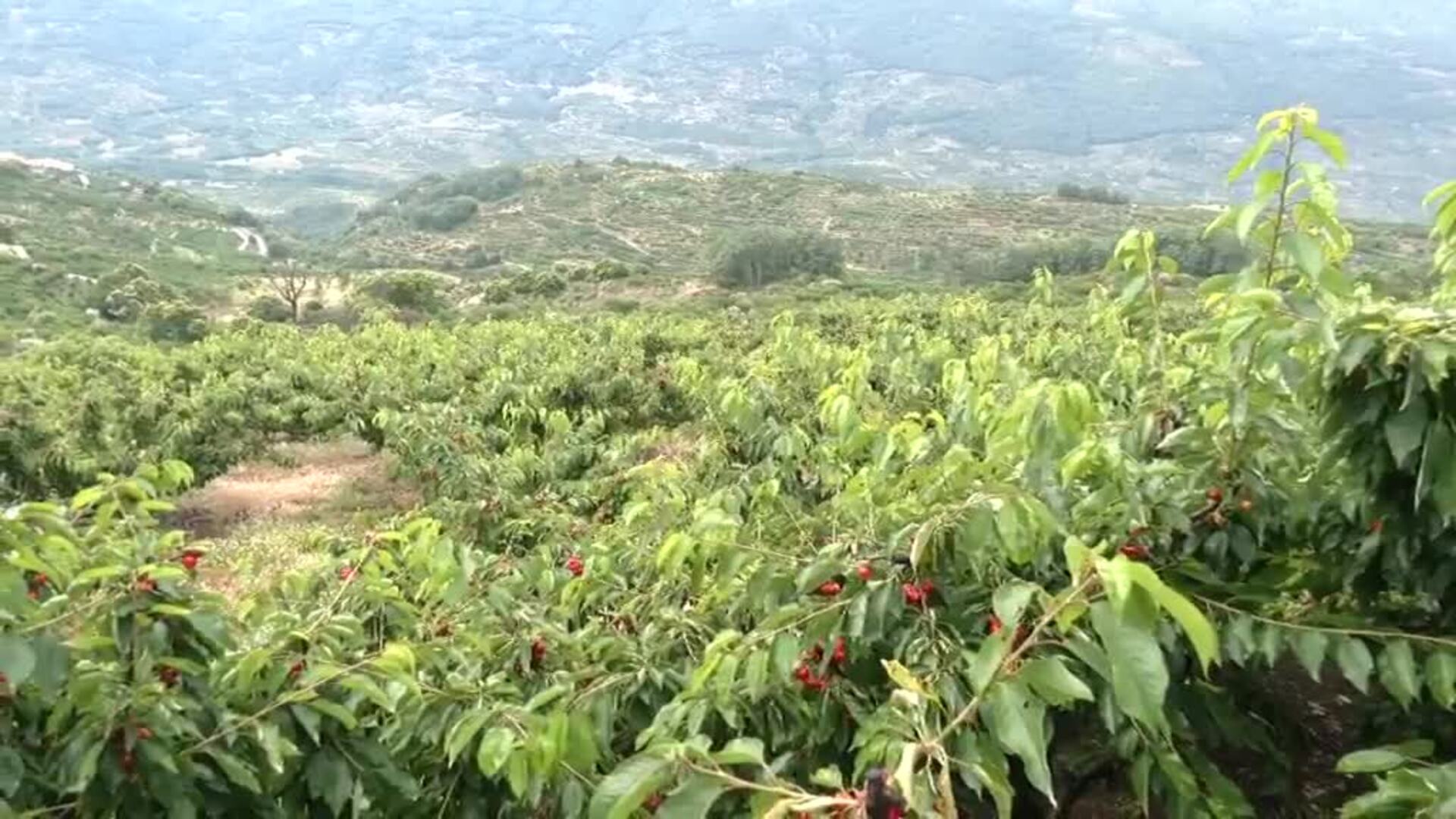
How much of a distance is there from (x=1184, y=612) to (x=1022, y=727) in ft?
1.15

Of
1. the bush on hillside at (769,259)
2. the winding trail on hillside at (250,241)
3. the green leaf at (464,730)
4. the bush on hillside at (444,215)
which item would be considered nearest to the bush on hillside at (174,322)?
the bush on hillside at (769,259)

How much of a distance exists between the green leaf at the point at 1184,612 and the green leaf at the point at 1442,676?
104cm

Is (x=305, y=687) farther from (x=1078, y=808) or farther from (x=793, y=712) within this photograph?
(x=1078, y=808)

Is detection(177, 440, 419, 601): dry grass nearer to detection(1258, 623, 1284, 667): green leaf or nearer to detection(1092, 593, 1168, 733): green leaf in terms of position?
detection(1258, 623, 1284, 667): green leaf

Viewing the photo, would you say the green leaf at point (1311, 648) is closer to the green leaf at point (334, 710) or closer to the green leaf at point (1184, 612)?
the green leaf at point (1184, 612)

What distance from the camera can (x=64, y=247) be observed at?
2680 inches

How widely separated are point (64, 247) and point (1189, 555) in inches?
3081

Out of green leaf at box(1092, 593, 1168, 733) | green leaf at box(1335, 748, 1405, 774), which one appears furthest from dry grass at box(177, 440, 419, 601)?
green leaf at box(1092, 593, 1168, 733)

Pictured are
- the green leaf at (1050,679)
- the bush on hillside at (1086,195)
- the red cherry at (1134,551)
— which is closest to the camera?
the green leaf at (1050,679)

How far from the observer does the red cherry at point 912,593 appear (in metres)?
2.53

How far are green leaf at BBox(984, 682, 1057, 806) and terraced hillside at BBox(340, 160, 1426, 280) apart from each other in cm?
7078

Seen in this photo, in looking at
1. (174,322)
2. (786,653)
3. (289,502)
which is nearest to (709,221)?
(174,322)

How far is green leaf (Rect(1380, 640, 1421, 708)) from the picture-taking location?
2.24m

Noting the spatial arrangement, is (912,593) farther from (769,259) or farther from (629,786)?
(769,259)
